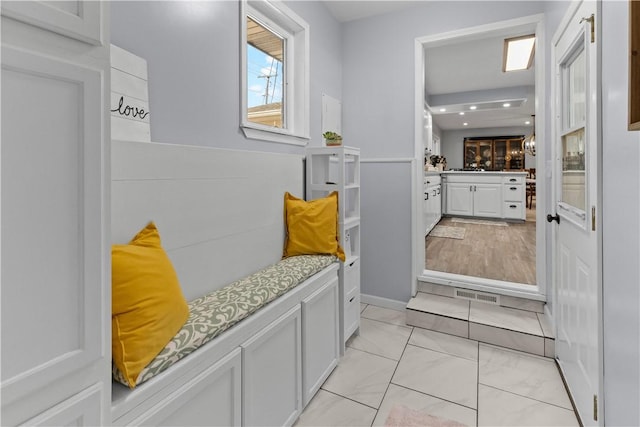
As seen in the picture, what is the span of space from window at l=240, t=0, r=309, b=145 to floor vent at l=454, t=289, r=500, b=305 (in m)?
1.90

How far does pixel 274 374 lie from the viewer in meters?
1.50

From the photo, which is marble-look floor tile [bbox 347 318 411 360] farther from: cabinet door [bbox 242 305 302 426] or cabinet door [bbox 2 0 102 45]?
cabinet door [bbox 2 0 102 45]

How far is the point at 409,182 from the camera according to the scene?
3059 millimetres

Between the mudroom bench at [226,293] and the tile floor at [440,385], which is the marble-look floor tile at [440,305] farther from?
the mudroom bench at [226,293]

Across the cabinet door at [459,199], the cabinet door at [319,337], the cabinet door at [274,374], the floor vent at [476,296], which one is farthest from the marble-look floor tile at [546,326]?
the cabinet door at [459,199]

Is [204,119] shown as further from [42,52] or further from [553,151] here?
[553,151]

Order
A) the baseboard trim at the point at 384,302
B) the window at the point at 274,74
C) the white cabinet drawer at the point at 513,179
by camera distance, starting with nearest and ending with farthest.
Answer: the window at the point at 274,74 → the baseboard trim at the point at 384,302 → the white cabinet drawer at the point at 513,179

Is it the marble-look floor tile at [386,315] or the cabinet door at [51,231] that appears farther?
the marble-look floor tile at [386,315]

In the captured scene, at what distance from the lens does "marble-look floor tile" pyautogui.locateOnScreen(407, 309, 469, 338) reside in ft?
8.57

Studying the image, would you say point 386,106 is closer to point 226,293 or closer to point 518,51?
point 518,51

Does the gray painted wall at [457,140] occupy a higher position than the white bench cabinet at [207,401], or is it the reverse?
the gray painted wall at [457,140]

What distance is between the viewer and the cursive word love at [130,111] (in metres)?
1.30

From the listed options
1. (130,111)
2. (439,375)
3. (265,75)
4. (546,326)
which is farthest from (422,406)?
(265,75)

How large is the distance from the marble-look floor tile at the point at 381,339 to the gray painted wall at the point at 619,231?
50.5 inches
